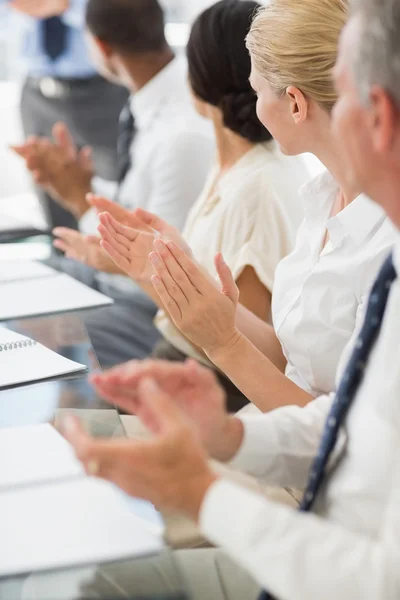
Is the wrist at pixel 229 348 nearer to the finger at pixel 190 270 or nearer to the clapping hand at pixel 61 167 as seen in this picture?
the finger at pixel 190 270

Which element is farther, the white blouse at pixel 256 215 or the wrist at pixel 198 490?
the white blouse at pixel 256 215

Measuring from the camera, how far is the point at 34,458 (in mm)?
1035

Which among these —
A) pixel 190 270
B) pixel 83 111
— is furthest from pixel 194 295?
pixel 83 111

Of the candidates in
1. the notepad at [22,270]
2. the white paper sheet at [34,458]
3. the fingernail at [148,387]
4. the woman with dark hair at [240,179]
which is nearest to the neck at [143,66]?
the woman with dark hair at [240,179]

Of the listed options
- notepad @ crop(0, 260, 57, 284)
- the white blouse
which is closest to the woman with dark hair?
the white blouse

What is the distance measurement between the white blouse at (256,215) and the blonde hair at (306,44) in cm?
37

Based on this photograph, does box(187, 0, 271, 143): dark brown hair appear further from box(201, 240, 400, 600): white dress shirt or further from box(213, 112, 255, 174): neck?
box(201, 240, 400, 600): white dress shirt

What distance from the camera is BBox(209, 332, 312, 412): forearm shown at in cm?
135

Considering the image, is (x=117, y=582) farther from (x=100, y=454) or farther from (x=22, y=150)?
(x=22, y=150)

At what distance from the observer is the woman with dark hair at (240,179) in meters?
1.75

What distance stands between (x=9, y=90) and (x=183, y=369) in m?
3.51

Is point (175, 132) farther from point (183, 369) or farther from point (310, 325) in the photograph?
point (183, 369)

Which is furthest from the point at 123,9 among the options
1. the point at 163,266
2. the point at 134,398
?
the point at 134,398

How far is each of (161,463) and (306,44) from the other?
815 mm
